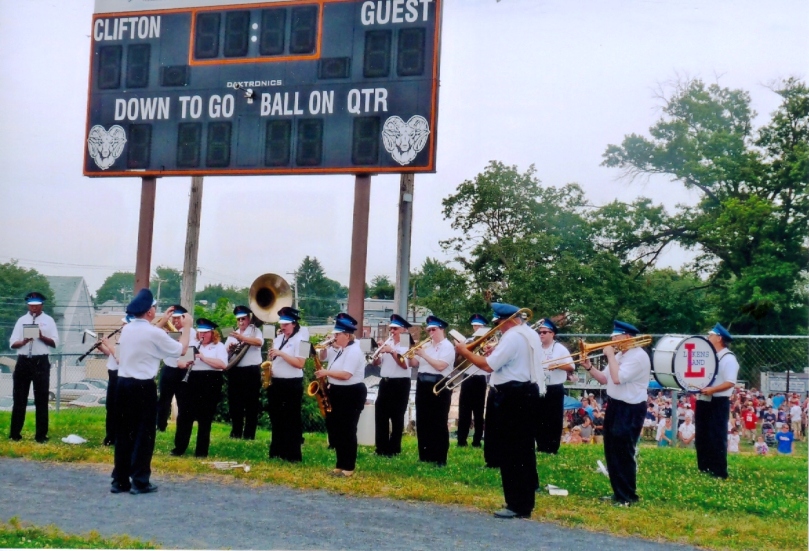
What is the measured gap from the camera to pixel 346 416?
9.07 m

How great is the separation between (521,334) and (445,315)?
36.8ft

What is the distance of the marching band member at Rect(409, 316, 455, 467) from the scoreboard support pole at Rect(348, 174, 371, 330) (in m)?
2.29

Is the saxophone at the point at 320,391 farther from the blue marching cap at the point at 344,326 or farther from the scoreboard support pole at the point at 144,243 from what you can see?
the scoreboard support pole at the point at 144,243

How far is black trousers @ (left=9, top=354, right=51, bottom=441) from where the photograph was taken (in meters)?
10.9

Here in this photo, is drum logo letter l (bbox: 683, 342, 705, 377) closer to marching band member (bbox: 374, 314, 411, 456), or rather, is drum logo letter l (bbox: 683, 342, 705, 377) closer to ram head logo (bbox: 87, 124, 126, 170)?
marching band member (bbox: 374, 314, 411, 456)

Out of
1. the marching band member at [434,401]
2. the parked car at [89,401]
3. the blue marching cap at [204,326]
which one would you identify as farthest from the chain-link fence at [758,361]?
the marching band member at [434,401]

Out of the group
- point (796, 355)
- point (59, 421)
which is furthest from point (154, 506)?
point (796, 355)

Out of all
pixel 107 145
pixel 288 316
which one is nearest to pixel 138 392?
pixel 288 316

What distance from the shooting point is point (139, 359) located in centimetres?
803

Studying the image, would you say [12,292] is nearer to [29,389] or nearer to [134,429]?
[29,389]

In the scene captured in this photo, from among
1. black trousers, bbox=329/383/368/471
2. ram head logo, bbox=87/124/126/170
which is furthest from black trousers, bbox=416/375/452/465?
ram head logo, bbox=87/124/126/170

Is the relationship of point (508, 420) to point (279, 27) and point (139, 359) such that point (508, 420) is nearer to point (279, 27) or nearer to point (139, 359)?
point (139, 359)

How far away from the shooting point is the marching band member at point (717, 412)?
982 cm

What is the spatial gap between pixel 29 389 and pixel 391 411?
14.4 ft
